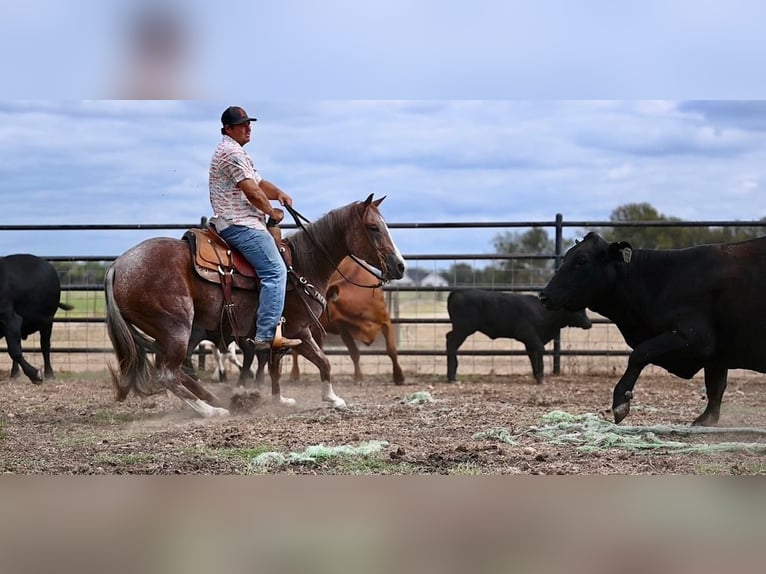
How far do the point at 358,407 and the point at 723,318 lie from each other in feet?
10.2

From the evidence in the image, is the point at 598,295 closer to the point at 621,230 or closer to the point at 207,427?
the point at 207,427

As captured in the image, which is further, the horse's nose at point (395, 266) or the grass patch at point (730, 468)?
the horse's nose at point (395, 266)

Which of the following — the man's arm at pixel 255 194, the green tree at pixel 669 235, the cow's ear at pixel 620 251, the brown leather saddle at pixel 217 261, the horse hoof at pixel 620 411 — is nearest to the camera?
the horse hoof at pixel 620 411

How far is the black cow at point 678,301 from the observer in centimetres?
577

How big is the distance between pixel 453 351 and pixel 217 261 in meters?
4.62

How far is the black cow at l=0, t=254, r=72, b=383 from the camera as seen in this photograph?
10.5m

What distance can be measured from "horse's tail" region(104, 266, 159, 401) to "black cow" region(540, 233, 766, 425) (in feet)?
9.71

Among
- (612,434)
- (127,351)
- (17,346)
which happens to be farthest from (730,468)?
(17,346)

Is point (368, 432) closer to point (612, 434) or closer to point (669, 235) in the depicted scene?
point (612, 434)

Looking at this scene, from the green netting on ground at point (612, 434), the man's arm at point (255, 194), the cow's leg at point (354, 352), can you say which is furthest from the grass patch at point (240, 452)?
the cow's leg at point (354, 352)

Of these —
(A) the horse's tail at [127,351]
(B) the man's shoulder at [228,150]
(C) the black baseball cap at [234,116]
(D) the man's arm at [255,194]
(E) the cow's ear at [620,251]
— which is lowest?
(A) the horse's tail at [127,351]

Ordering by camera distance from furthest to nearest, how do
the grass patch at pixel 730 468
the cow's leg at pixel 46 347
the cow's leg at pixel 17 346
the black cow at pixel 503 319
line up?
1. the cow's leg at pixel 46 347
2. the black cow at pixel 503 319
3. the cow's leg at pixel 17 346
4. the grass patch at pixel 730 468

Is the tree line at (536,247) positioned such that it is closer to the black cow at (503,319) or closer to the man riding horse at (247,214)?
the black cow at (503,319)

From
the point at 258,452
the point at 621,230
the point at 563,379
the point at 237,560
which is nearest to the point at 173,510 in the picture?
the point at 237,560
